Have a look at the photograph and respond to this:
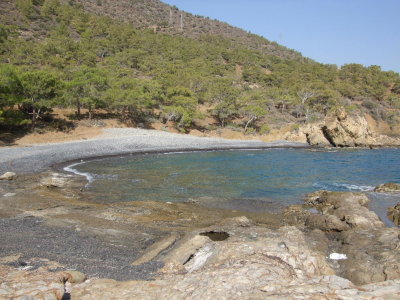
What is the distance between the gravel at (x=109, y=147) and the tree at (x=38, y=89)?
5.26 meters

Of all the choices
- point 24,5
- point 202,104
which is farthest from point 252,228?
point 24,5

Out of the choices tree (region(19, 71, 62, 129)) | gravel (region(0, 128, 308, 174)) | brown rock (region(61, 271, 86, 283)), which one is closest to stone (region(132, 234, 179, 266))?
brown rock (region(61, 271, 86, 283))

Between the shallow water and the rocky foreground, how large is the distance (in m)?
4.96

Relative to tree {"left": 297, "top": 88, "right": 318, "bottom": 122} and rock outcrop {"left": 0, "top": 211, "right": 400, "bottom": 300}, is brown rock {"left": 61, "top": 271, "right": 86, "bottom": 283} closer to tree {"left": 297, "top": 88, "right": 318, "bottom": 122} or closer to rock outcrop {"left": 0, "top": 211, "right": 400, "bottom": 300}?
rock outcrop {"left": 0, "top": 211, "right": 400, "bottom": 300}

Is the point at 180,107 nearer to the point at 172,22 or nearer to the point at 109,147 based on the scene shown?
the point at 109,147

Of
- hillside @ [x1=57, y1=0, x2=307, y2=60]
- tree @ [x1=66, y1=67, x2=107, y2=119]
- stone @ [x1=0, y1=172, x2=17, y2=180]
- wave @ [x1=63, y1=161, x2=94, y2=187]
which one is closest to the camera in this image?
stone @ [x1=0, y1=172, x2=17, y2=180]

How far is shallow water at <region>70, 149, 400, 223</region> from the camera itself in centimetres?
1895

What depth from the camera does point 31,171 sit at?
76.5ft

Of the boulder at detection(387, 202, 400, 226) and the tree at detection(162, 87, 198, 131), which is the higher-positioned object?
the tree at detection(162, 87, 198, 131)

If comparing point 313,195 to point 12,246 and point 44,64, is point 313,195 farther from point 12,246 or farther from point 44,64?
point 44,64

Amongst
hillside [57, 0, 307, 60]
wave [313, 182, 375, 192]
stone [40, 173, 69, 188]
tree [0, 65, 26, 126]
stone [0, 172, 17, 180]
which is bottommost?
stone [40, 173, 69, 188]

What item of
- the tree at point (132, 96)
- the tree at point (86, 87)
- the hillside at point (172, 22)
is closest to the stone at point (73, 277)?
the tree at point (86, 87)

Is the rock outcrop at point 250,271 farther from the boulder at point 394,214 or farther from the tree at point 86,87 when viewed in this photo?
the tree at point 86,87

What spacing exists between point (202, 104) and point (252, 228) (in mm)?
53794
